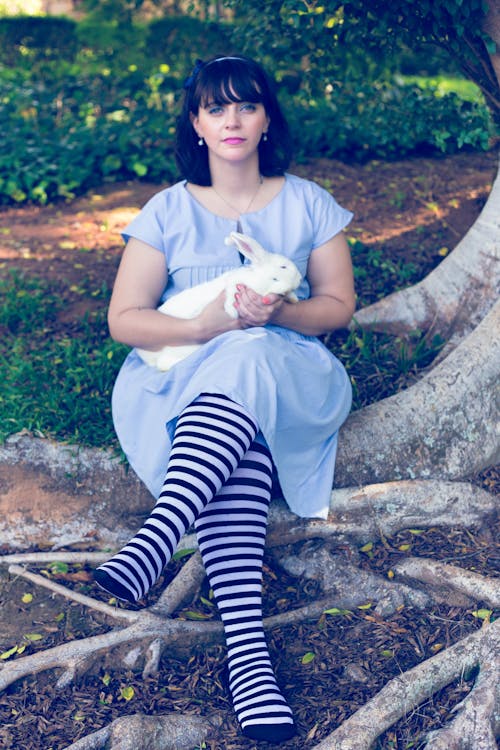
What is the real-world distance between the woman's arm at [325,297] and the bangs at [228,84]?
0.63 m

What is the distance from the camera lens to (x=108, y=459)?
330cm

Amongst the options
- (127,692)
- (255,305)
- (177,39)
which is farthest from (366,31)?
(177,39)

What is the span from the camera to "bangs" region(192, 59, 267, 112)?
9.96ft

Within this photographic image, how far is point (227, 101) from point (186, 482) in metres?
1.40

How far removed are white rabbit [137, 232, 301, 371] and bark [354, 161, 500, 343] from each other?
1.31 m

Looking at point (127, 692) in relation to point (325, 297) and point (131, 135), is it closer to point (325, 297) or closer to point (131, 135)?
point (325, 297)

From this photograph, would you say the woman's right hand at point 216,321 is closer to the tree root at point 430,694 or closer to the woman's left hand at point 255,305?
the woman's left hand at point 255,305

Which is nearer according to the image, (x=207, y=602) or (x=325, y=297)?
(x=207, y=602)

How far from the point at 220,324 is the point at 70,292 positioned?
6.81 ft

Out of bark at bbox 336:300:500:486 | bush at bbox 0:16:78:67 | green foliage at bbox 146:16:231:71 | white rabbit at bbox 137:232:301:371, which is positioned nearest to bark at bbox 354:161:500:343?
bark at bbox 336:300:500:486

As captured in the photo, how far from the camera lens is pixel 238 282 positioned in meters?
2.96

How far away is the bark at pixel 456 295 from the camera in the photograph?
157 inches

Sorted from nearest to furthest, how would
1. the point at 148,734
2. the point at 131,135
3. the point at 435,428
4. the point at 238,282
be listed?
the point at 148,734 → the point at 238,282 → the point at 435,428 → the point at 131,135

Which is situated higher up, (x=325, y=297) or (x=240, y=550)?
(x=325, y=297)
